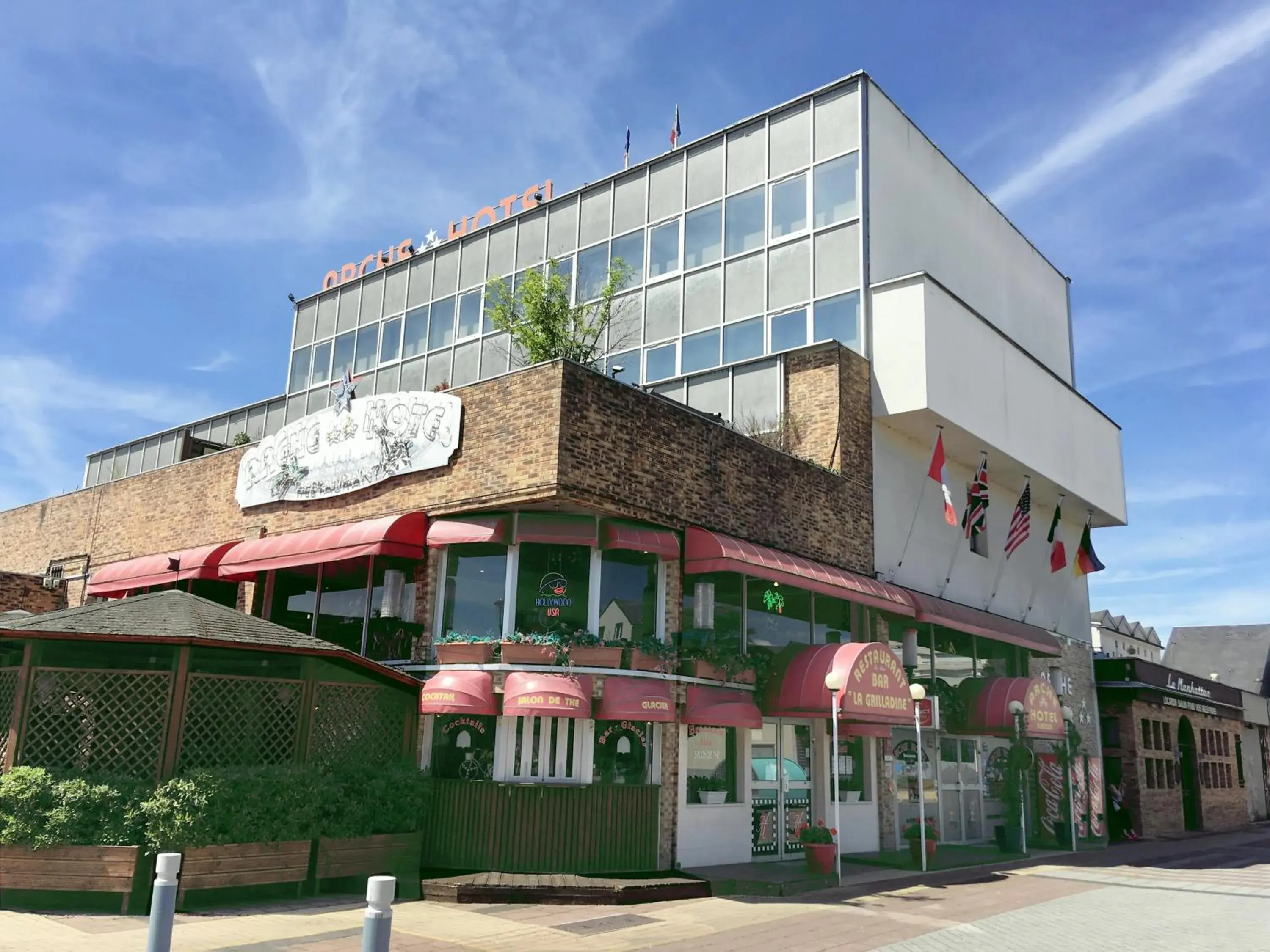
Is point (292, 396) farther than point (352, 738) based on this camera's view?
Yes

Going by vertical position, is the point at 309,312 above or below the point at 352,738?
above

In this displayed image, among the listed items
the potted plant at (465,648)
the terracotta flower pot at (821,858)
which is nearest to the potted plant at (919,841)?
the terracotta flower pot at (821,858)

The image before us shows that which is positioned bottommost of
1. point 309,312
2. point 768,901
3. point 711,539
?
point 768,901

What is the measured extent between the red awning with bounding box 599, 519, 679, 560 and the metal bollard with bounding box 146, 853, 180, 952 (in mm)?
8238

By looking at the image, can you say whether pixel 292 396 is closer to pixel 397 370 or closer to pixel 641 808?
pixel 397 370

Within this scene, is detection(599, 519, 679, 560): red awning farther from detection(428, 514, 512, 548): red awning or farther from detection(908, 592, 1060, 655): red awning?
detection(908, 592, 1060, 655): red awning

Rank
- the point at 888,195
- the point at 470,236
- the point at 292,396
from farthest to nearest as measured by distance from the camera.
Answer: the point at 292,396 < the point at 470,236 < the point at 888,195

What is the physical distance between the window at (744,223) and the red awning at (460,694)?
1331cm

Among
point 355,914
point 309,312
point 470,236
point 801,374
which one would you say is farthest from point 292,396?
point 355,914

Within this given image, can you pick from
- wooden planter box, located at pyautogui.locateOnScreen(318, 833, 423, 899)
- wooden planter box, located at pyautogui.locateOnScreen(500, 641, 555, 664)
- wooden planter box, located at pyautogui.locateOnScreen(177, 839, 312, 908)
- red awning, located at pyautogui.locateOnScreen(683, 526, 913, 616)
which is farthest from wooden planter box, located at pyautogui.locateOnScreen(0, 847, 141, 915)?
red awning, located at pyautogui.locateOnScreen(683, 526, 913, 616)

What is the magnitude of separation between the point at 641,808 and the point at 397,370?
734 inches

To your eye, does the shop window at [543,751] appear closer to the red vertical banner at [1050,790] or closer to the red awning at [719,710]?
the red awning at [719,710]

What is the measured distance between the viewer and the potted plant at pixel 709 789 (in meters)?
15.6

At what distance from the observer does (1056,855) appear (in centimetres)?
2102
